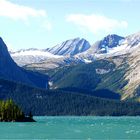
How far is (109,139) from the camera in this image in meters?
161

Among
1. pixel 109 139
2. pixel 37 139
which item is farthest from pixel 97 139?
pixel 37 139

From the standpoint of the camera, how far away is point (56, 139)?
162 m

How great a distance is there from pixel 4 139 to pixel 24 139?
5681 millimetres

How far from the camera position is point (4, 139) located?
15775 centimetres

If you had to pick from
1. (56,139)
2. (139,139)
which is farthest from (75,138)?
(139,139)

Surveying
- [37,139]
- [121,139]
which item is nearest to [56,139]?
[37,139]

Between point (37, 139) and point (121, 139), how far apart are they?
940 inches

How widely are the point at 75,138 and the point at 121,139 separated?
1338cm

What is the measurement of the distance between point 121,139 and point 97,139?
6861mm

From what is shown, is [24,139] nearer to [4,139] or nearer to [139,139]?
[4,139]

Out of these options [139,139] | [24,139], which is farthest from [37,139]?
[139,139]

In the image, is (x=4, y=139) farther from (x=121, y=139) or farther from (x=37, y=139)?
(x=121, y=139)

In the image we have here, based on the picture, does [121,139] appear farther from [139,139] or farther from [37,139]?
Result: [37,139]

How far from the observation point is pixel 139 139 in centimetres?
16112
